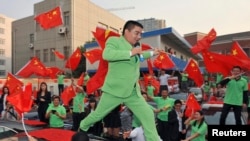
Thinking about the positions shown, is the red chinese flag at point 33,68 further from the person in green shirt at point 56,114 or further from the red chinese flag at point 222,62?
the red chinese flag at point 222,62

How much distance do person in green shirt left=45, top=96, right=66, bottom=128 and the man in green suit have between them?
14.2ft

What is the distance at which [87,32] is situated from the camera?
44.0 meters

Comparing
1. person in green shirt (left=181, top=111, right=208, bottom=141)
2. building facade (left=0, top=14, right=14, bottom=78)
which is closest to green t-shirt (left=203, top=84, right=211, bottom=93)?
person in green shirt (left=181, top=111, right=208, bottom=141)

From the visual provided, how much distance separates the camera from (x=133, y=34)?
3.52m

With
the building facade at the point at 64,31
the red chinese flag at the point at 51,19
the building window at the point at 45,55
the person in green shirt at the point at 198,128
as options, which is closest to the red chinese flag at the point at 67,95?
the red chinese flag at the point at 51,19

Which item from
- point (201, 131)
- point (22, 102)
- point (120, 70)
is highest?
point (120, 70)

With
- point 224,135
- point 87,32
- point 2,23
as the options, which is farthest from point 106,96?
point 2,23

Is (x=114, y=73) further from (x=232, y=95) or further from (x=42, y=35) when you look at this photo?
(x=42, y=35)

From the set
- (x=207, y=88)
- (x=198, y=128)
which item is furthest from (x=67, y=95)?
(x=207, y=88)

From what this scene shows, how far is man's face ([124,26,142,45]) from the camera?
11.5 ft

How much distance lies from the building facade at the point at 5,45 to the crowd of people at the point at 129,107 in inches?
2648

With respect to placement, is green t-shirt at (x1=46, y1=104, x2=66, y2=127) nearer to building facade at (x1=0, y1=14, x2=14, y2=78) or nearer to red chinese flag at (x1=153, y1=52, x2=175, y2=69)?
red chinese flag at (x1=153, y1=52, x2=175, y2=69)

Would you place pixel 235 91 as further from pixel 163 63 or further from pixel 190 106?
pixel 163 63

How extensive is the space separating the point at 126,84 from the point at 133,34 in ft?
1.74
